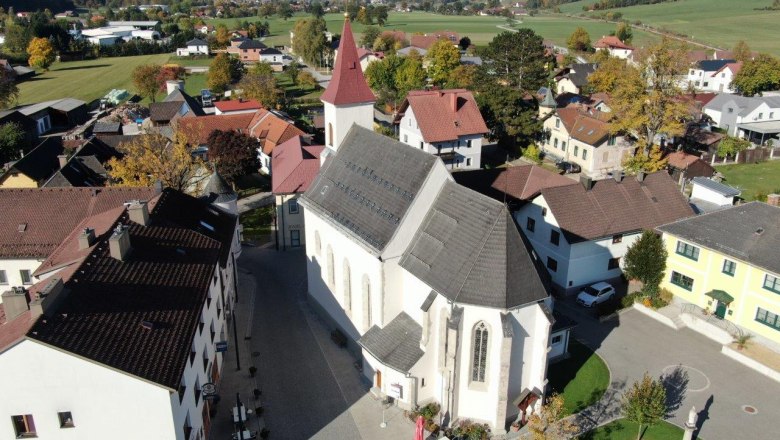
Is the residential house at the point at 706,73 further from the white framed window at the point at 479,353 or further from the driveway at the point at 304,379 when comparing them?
the white framed window at the point at 479,353

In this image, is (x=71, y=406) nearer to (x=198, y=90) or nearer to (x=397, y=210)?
(x=397, y=210)

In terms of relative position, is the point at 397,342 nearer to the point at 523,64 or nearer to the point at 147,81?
the point at 523,64

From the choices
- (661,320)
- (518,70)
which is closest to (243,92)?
(518,70)

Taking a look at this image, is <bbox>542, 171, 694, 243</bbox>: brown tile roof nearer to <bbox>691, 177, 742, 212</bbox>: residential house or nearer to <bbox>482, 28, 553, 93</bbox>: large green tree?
<bbox>691, 177, 742, 212</bbox>: residential house

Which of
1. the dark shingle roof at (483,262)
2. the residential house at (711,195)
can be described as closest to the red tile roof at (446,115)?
the residential house at (711,195)

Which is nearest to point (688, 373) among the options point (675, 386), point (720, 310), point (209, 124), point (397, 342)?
point (675, 386)

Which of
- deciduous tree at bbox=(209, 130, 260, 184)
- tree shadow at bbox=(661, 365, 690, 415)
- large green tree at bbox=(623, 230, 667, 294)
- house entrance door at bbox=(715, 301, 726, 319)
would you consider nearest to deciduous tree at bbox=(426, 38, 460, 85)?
deciduous tree at bbox=(209, 130, 260, 184)
